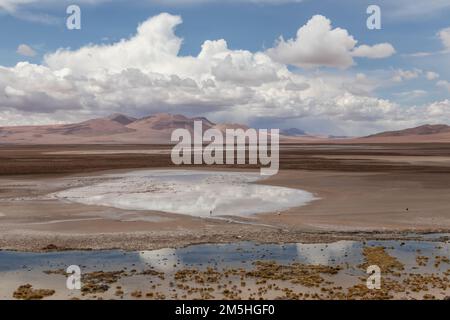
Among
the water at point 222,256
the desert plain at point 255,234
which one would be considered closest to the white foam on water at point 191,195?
the desert plain at point 255,234

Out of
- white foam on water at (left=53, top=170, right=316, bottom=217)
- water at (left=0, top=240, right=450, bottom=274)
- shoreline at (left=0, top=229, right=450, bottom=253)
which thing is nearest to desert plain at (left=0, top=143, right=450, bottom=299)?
shoreline at (left=0, top=229, right=450, bottom=253)

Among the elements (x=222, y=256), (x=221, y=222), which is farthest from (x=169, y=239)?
(x=221, y=222)

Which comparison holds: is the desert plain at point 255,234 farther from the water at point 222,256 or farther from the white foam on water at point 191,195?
the white foam on water at point 191,195

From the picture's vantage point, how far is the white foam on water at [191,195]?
33.8m

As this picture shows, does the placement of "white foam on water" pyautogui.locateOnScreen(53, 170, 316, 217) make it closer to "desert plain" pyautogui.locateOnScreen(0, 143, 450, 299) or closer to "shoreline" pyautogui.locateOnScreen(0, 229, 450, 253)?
"desert plain" pyautogui.locateOnScreen(0, 143, 450, 299)

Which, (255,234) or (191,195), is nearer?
(255,234)

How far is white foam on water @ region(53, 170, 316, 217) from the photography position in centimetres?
3380

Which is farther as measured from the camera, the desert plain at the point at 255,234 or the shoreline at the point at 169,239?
the shoreline at the point at 169,239

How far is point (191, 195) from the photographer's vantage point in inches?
1583

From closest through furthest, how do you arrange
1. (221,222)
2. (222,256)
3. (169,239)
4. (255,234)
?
(222,256), (169,239), (255,234), (221,222)

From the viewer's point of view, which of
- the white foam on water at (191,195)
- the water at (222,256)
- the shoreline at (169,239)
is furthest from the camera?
the white foam on water at (191,195)

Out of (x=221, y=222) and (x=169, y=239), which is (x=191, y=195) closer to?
(x=221, y=222)

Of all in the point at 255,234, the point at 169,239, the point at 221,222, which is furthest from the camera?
the point at 221,222
